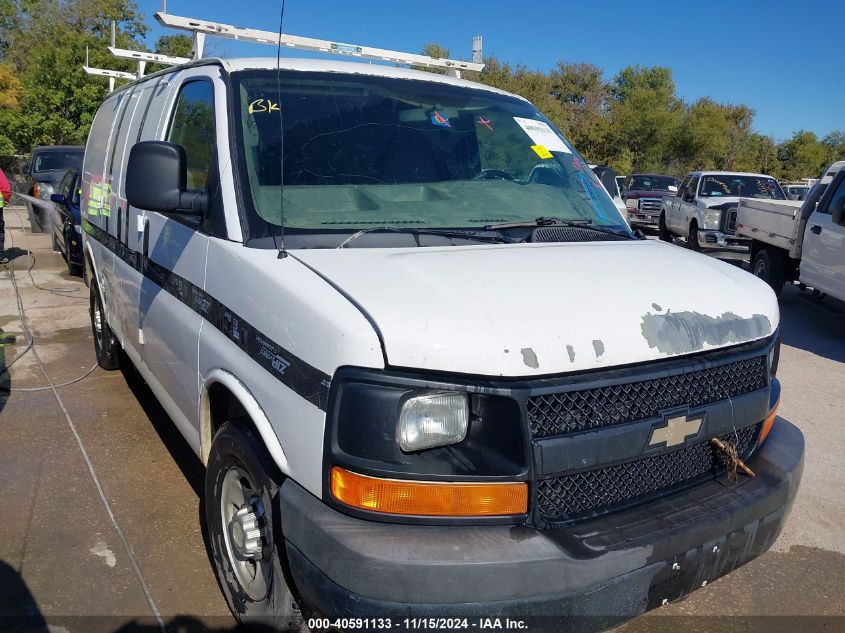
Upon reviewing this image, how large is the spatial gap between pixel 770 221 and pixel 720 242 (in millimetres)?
4888

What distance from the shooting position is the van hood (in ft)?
6.89

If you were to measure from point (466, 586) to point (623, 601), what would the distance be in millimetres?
518

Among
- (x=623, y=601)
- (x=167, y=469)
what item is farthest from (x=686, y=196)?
(x=623, y=601)

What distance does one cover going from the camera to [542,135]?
3.92m

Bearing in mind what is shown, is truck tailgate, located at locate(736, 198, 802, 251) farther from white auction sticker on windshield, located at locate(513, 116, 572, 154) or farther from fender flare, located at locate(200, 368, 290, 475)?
fender flare, located at locate(200, 368, 290, 475)

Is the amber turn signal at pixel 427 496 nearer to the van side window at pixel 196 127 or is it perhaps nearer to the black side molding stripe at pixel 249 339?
the black side molding stripe at pixel 249 339

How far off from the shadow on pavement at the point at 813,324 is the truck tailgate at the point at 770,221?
1034 mm

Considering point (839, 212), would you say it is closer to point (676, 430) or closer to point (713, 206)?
point (676, 430)

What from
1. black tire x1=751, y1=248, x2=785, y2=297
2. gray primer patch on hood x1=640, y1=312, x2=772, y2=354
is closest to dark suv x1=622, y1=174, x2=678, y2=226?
black tire x1=751, y1=248, x2=785, y2=297

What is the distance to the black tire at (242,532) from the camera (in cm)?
242

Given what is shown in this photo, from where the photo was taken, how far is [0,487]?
4.10m

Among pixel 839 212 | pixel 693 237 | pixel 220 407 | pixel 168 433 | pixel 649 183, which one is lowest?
pixel 168 433

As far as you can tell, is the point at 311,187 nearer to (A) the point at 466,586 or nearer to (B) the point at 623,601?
(A) the point at 466,586

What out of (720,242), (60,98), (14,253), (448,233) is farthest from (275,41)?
(60,98)
